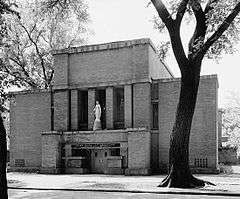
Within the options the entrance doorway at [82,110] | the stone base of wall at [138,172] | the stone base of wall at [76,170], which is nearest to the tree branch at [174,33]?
the stone base of wall at [138,172]

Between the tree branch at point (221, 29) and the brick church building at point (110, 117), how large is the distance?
31.7 feet

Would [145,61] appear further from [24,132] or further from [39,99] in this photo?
[24,132]

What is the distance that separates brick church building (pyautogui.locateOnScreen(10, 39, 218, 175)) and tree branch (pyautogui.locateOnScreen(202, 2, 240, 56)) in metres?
9.65

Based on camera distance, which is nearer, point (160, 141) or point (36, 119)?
point (160, 141)

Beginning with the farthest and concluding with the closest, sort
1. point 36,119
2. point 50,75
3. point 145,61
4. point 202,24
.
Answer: point 50,75 < point 36,119 < point 145,61 < point 202,24

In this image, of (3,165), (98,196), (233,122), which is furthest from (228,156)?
(3,165)

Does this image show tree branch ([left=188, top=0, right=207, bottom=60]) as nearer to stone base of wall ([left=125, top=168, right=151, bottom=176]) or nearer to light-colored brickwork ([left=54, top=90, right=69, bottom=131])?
stone base of wall ([left=125, top=168, right=151, bottom=176])

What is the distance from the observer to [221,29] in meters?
17.9

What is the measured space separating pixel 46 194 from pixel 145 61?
14.2 m

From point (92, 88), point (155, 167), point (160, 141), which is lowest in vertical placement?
point (155, 167)

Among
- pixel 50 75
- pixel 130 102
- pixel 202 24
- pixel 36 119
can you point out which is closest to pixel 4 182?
pixel 202 24

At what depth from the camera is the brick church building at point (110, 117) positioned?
27.3m

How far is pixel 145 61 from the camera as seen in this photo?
28375 mm

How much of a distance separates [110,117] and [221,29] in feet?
43.7
